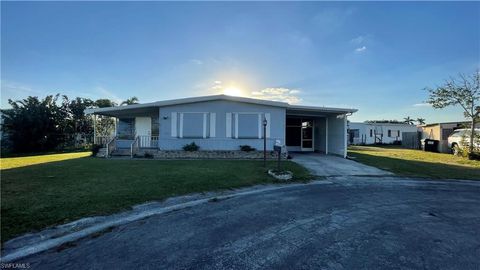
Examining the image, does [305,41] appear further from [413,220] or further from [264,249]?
[264,249]

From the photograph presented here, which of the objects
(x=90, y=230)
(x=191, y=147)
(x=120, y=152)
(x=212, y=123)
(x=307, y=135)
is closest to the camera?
(x=90, y=230)

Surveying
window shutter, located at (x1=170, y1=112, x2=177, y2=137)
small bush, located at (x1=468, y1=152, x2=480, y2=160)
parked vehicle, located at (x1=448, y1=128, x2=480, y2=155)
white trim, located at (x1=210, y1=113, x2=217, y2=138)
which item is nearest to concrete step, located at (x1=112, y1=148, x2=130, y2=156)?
window shutter, located at (x1=170, y1=112, x2=177, y2=137)

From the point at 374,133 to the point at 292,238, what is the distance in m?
36.3

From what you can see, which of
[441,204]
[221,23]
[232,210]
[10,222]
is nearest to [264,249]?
[232,210]

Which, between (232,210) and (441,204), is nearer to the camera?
(232,210)

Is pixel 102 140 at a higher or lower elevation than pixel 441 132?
lower

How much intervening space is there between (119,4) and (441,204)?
12.4m

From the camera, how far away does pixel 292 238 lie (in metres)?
3.86

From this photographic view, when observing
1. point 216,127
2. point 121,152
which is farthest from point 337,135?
point 121,152

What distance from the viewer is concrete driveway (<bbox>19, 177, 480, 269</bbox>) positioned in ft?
10.2

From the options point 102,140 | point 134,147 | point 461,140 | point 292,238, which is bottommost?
point 292,238

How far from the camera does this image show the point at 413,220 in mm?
4816

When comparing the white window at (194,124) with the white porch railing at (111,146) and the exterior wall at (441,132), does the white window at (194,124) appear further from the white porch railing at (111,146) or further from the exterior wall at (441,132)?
the exterior wall at (441,132)

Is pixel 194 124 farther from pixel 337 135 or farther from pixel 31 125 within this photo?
pixel 31 125
